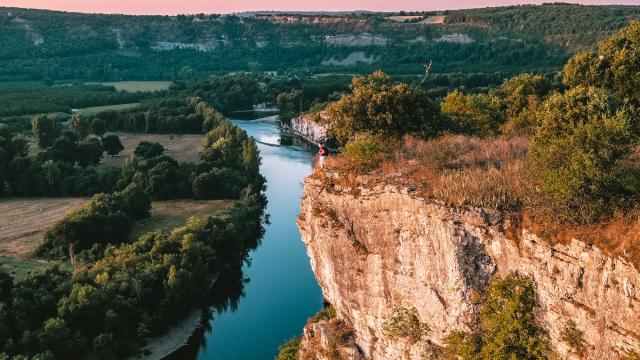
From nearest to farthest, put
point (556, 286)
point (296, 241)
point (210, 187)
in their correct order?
1. point (556, 286)
2. point (296, 241)
3. point (210, 187)

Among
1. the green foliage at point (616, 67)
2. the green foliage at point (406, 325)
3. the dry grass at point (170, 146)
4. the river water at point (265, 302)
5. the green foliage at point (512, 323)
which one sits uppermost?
the green foliage at point (616, 67)

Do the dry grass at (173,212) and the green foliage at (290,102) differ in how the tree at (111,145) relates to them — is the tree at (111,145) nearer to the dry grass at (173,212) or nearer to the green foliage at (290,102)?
the dry grass at (173,212)

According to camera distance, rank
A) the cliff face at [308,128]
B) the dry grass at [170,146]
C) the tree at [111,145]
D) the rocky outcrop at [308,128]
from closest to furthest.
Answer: the dry grass at [170,146], the tree at [111,145], the rocky outcrop at [308,128], the cliff face at [308,128]

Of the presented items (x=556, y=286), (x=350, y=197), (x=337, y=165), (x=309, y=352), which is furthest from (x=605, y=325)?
(x=309, y=352)

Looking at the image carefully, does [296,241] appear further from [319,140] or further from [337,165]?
[319,140]

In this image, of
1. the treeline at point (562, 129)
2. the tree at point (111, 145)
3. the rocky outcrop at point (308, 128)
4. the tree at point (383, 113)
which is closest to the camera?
the treeline at point (562, 129)

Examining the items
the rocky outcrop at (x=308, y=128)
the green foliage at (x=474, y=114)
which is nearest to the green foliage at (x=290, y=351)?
the green foliage at (x=474, y=114)

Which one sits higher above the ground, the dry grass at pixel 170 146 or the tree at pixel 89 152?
the tree at pixel 89 152
